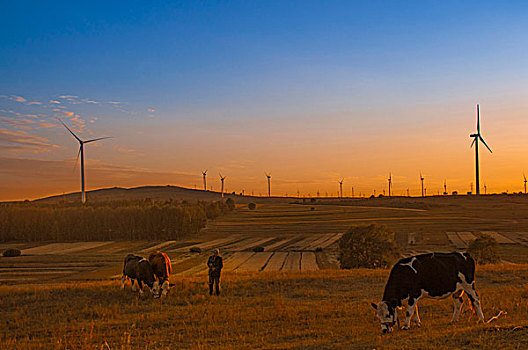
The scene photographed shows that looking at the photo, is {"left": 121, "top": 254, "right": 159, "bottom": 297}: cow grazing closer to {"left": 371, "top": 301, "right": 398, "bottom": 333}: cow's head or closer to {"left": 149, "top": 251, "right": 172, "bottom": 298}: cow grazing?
{"left": 149, "top": 251, "right": 172, "bottom": 298}: cow grazing

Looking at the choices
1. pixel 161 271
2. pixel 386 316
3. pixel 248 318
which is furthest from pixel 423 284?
pixel 161 271

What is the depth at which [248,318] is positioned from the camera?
18.1m

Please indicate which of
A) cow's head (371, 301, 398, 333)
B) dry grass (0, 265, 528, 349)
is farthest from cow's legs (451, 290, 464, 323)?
cow's head (371, 301, 398, 333)

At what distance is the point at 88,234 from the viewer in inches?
4742

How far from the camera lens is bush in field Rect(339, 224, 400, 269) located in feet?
173

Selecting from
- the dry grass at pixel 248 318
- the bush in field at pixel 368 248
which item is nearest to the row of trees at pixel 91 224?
the bush in field at pixel 368 248

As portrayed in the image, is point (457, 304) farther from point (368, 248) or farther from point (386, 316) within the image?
point (368, 248)

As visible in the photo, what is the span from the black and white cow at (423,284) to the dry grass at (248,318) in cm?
59

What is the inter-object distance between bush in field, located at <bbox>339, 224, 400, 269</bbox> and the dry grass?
24.6 metres

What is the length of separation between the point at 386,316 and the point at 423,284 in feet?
5.47

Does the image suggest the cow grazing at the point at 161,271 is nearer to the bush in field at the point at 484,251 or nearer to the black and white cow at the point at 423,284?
the black and white cow at the point at 423,284

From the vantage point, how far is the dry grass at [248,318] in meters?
13.6

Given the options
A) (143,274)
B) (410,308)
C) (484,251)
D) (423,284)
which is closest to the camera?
(410,308)

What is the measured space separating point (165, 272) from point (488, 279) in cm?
1929
